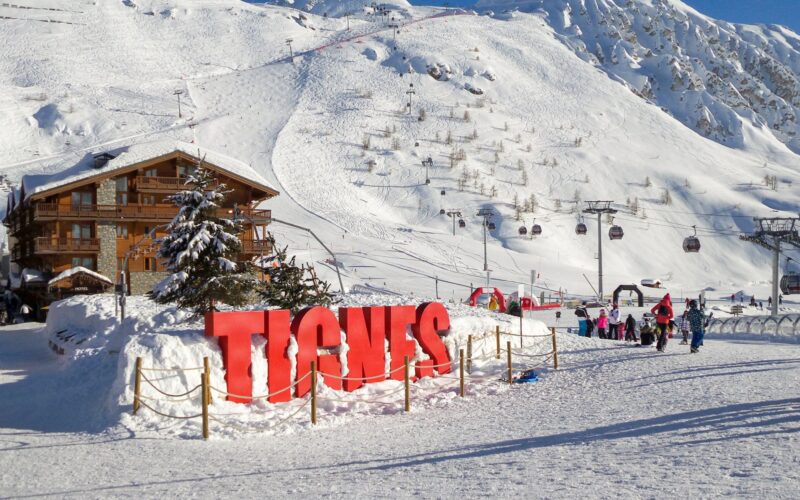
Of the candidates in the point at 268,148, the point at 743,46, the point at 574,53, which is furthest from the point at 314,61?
the point at 743,46

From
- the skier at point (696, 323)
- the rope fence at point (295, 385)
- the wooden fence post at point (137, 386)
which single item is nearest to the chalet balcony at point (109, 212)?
the rope fence at point (295, 385)

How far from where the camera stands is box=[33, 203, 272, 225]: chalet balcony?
37.1 meters

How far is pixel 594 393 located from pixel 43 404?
11.6 meters

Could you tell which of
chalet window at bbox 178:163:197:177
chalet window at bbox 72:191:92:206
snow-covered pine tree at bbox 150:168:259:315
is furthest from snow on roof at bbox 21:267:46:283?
snow-covered pine tree at bbox 150:168:259:315

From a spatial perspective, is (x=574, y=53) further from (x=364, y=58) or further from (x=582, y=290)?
(x=582, y=290)

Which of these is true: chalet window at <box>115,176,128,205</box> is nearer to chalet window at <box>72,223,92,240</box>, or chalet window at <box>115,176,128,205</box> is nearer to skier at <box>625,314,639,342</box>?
chalet window at <box>72,223,92,240</box>

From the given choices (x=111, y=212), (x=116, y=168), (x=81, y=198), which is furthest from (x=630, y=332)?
(x=81, y=198)

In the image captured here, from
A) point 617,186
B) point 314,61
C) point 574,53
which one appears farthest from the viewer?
point 574,53

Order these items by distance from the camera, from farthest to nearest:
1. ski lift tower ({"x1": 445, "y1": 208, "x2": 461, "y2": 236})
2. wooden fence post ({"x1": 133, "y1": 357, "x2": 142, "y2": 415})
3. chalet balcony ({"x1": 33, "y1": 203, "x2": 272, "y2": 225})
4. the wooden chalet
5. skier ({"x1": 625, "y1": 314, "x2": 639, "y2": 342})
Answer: ski lift tower ({"x1": 445, "y1": 208, "x2": 461, "y2": 236})
the wooden chalet
chalet balcony ({"x1": 33, "y1": 203, "x2": 272, "y2": 225})
skier ({"x1": 625, "y1": 314, "x2": 639, "y2": 342})
wooden fence post ({"x1": 133, "y1": 357, "x2": 142, "y2": 415})

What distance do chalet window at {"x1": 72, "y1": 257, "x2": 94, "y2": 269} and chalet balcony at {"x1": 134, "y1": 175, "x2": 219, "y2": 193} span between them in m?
4.32

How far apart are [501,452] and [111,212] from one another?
31713 mm

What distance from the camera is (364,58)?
120812 mm

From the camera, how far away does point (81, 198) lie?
38.4 metres

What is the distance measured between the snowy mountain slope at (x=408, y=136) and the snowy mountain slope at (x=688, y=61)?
29.3 ft
